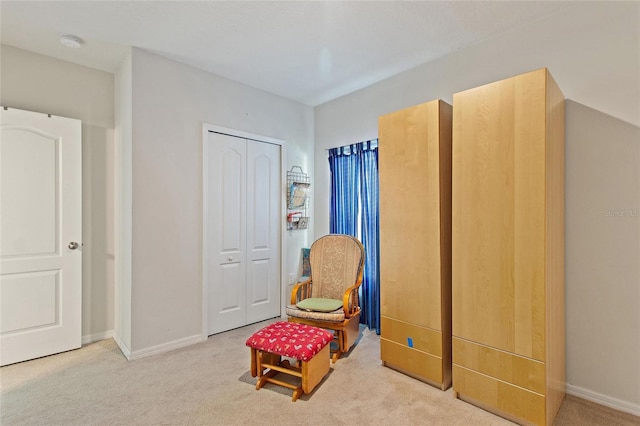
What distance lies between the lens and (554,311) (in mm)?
2053

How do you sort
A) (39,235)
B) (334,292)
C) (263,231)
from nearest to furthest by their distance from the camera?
1. (39,235)
2. (334,292)
3. (263,231)

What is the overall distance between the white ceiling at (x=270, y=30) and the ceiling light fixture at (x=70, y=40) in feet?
0.19

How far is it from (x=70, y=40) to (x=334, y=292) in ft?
10.9

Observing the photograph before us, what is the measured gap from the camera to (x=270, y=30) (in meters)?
2.58

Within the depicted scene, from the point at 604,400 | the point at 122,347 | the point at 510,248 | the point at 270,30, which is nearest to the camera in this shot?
the point at 510,248

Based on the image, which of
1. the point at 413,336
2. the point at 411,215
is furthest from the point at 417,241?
the point at 413,336

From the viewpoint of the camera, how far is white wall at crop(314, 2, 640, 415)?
2064mm

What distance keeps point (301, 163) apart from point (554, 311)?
10.3ft

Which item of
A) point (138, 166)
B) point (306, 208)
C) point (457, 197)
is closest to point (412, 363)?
point (457, 197)

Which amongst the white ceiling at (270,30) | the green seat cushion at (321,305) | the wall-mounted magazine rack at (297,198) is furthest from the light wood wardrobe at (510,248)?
the wall-mounted magazine rack at (297,198)

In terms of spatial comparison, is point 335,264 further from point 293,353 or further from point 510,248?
point 510,248

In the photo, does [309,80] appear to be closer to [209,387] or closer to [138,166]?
[138,166]

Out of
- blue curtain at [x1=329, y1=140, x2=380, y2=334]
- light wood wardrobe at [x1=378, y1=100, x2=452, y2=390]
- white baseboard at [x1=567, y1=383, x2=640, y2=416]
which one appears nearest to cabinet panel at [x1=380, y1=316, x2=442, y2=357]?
light wood wardrobe at [x1=378, y1=100, x2=452, y2=390]

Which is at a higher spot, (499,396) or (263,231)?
(263,231)
